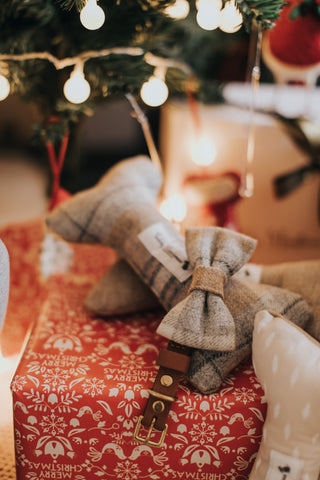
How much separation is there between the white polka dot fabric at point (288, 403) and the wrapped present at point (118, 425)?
0.04m

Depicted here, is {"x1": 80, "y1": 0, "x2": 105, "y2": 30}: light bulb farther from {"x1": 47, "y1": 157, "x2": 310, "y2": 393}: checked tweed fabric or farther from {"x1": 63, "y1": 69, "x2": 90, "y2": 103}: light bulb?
{"x1": 47, "y1": 157, "x2": 310, "y2": 393}: checked tweed fabric

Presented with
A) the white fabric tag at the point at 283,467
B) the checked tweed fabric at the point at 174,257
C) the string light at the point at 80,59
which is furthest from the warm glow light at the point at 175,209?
the white fabric tag at the point at 283,467

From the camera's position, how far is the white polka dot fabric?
44 centimetres

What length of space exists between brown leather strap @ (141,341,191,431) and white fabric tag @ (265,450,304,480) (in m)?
0.12

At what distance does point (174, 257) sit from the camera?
1.91ft

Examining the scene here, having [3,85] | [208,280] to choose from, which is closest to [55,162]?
[3,85]

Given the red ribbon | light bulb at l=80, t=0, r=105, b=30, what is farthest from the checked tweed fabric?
light bulb at l=80, t=0, r=105, b=30

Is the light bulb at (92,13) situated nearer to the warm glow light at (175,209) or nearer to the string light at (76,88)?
the string light at (76,88)

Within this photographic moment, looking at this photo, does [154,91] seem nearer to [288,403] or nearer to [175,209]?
[175,209]

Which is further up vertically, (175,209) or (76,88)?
(76,88)

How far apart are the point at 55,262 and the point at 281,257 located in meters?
0.52

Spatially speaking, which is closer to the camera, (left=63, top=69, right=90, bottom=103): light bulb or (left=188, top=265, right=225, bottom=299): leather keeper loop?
(left=188, top=265, right=225, bottom=299): leather keeper loop

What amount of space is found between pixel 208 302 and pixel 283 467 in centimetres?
19

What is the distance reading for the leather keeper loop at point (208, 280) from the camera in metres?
0.51
